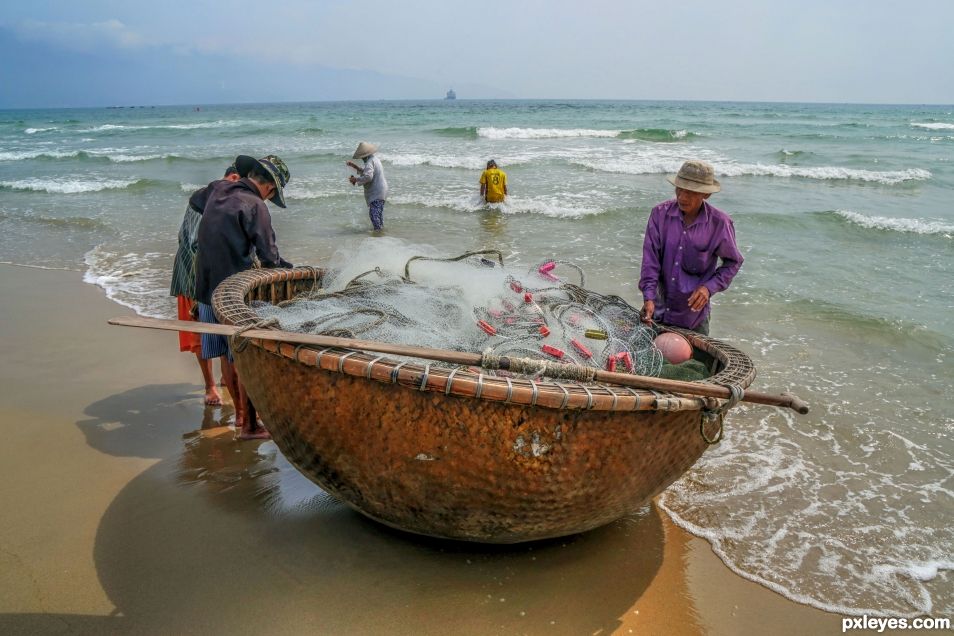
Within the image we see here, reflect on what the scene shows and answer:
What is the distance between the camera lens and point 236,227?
3475mm

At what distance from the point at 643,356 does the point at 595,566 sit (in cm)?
99

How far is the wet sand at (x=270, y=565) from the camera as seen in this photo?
2371mm

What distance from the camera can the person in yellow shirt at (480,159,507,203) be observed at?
12.0 m

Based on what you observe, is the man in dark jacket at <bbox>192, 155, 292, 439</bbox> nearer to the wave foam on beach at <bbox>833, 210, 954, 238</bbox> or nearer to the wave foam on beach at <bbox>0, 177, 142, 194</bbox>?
the wave foam on beach at <bbox>833, 210, 954, 238</bbox>

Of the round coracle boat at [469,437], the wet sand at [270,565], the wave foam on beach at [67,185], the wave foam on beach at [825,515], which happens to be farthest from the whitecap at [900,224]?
the wave foam on beach at [67,185]

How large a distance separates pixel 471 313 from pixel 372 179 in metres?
7.84

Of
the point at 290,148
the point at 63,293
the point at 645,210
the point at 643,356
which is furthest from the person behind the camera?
the point at 290,148

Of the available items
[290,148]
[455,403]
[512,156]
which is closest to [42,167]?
[290,148]

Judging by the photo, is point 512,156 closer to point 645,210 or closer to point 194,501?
point 645,210

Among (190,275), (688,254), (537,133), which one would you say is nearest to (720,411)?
(688,254)

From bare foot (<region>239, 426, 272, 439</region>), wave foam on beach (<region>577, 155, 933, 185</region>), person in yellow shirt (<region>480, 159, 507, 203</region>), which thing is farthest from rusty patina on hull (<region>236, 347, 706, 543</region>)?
wave foam on beach (<region>577, 155, 933, 185</region>)

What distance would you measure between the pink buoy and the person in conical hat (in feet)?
25.2

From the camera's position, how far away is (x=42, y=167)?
64.6ft

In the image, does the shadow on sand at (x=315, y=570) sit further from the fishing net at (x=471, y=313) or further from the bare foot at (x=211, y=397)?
the bare foot at (x=211, y=397)
